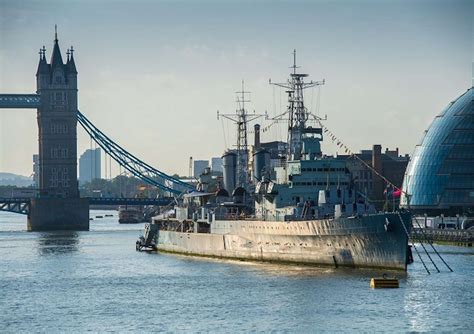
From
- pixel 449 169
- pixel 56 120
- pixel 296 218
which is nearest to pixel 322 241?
pixel 296 218

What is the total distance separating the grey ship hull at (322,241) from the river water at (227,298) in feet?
3.43

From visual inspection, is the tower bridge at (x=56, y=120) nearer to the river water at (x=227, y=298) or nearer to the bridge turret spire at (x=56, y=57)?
the bridge turret spire at (x=56, y=57)

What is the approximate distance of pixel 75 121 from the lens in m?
196

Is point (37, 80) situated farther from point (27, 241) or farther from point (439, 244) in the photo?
point (439, 244)

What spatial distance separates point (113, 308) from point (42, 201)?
395 feet

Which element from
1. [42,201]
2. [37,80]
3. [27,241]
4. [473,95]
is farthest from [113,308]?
[37,80]

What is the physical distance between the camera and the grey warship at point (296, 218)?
79500mm

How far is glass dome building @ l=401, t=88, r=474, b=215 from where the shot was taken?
478ft

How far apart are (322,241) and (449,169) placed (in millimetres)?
65984

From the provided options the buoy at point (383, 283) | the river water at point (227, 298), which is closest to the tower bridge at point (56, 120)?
the river water at point (227, 298)

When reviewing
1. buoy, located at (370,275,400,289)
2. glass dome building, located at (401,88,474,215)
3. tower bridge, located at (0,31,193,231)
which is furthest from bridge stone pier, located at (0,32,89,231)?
buoy, located at (370,275,400,289)

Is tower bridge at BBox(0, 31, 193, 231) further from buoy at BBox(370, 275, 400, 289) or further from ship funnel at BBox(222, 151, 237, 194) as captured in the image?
buoy at BBox(370, 275, 400, 289)

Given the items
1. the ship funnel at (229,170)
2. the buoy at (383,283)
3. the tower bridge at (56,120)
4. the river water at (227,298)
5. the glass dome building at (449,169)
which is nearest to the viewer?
the river water at (227,298)

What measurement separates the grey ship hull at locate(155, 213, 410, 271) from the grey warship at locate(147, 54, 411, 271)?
6 centimetres
